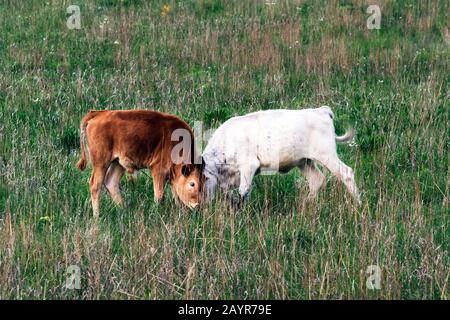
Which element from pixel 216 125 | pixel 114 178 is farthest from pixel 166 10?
pixel 114 178

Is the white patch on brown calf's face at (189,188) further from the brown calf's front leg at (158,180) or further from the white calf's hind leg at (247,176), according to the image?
the white calf's hind leg at (247,176)

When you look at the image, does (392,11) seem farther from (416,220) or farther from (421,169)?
(416,220)

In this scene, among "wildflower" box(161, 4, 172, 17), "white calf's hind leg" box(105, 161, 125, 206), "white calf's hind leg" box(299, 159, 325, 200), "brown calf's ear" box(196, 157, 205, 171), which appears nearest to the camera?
"brown calf's ear" box(196, 157, 205, 171)

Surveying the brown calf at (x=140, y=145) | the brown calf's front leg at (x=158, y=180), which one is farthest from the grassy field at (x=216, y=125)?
the brown calf at (x=140, y=145)

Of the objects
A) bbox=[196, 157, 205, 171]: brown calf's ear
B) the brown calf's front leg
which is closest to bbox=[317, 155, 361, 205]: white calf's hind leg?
bbox=[196, 157, 205, 171]: brown calf's ear

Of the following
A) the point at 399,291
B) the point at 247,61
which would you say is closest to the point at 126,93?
the point at 247,61

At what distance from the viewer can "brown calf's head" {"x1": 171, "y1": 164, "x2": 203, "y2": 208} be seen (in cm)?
712

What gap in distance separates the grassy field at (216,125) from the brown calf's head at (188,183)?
0.15 metres

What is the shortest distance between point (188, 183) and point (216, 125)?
2374 millimetres

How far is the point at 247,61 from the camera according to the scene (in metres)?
12.3

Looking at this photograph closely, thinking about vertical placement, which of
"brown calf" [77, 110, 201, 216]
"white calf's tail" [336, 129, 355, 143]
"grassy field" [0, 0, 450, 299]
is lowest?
"grassy field" [0, 0, 450, 299]

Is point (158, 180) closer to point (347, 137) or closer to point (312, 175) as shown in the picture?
point (312, 175)

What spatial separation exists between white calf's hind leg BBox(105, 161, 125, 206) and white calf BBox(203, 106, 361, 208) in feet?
2.55

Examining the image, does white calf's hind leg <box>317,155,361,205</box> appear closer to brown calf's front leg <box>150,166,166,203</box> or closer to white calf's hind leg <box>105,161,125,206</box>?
brown calf's front leg <box>150,166,166,203</box>
